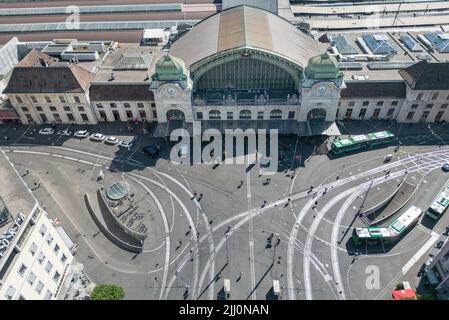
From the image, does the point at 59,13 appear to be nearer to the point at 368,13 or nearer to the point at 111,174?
the point at 111,174

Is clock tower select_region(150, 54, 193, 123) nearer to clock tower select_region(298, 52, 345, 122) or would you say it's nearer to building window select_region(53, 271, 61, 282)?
clock tower select_region(298, 52, 345, 122)

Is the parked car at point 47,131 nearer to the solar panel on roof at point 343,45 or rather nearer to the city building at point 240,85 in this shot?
the city building at point 240,85

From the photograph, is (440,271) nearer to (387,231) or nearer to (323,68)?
(387,231)

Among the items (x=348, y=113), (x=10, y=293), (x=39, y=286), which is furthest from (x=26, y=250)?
(x=348, y=113)

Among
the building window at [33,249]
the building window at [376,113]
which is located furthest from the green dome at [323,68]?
the building window at [33,249]
